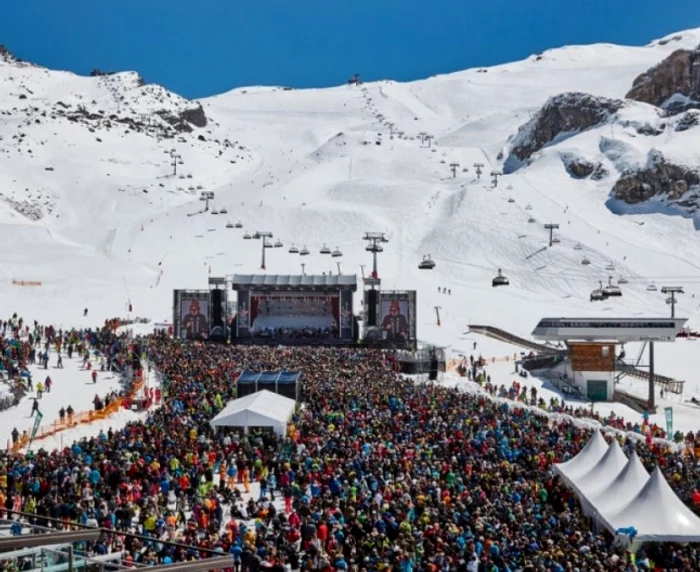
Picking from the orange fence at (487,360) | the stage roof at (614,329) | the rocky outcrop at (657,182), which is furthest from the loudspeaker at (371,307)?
the rocky outcrop at (657,182)

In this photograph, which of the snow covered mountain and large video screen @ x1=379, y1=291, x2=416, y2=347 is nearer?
large video screen @ x1=379, y1=291, x2=416, y2=347

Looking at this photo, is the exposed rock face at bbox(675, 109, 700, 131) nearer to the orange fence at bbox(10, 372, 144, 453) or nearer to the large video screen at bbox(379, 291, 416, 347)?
the large video screen at bbox(379, 291, 416, 347)

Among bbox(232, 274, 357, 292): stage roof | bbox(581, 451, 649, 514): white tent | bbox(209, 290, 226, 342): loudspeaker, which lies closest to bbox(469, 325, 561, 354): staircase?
bbox(232, 274, 357, 292): stage roof

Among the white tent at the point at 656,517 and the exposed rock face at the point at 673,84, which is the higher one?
the exposed rock face at the point at 673,84

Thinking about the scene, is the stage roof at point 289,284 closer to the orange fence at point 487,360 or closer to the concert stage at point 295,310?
the concert stage at point 295,310

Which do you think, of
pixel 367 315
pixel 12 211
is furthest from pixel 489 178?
pixel 367 315

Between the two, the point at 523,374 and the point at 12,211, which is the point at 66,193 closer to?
the point at 12,211
